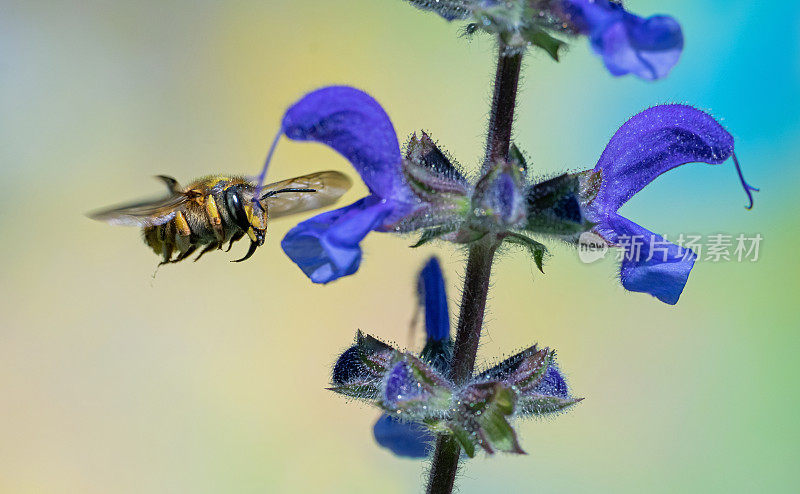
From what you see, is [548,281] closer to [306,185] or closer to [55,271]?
[55,271]

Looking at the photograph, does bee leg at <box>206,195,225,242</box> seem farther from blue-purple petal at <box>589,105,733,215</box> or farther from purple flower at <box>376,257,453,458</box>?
blue-purple petal at <box>589,105,733,215</box>

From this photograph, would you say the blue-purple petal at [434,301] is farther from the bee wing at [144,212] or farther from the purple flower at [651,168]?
the bee wing at [144,212]

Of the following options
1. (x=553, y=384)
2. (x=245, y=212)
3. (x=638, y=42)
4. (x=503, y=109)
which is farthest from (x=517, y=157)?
(x=245, y=212)

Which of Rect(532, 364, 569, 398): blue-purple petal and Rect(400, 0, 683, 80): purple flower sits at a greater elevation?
Rect(400, 0, 683, 80): purple flower

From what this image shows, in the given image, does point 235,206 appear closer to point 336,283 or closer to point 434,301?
point 434,301

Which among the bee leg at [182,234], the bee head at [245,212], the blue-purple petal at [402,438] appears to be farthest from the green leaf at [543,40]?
the blue-purple petal at [402,438]

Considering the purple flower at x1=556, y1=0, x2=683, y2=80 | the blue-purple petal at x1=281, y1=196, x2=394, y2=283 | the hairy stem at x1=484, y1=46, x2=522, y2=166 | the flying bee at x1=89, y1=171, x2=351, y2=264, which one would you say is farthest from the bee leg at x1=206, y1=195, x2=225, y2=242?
the purple flower at x1=556, y1=0, x2=683, y2=80
